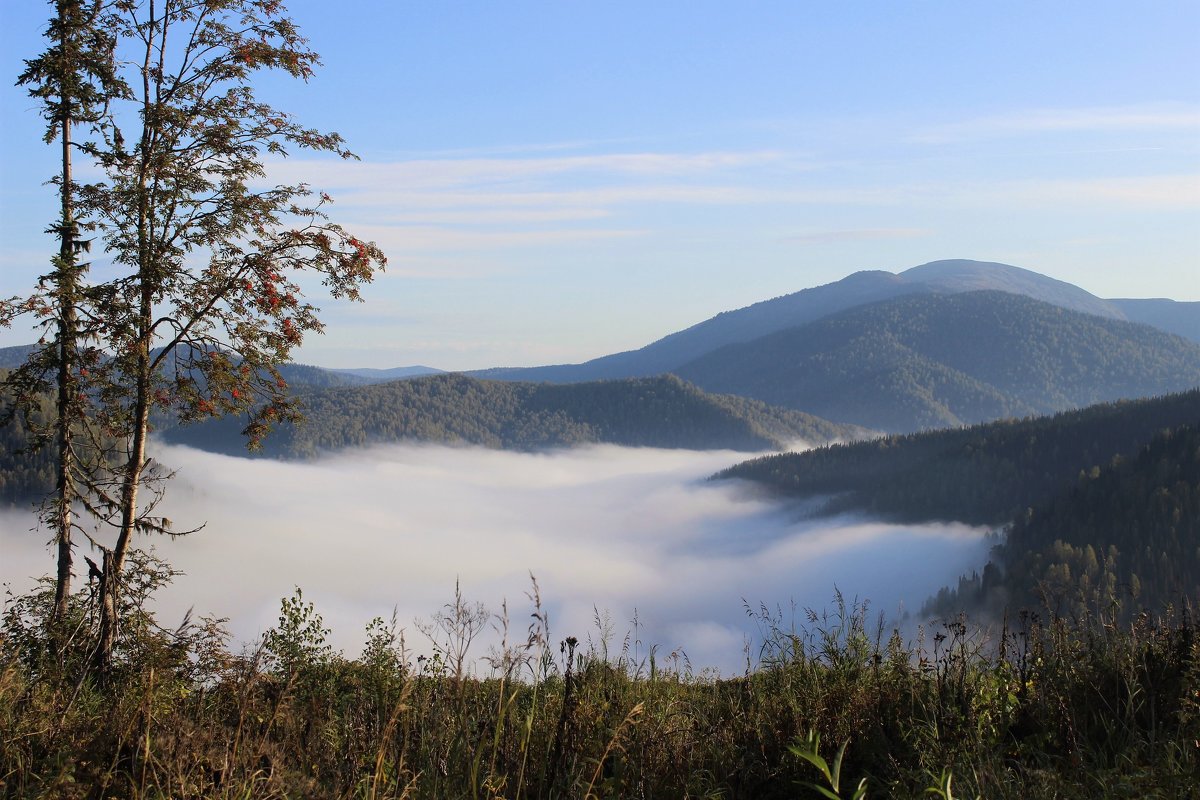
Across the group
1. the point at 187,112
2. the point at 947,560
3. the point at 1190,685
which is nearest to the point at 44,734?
the point at 1190,685

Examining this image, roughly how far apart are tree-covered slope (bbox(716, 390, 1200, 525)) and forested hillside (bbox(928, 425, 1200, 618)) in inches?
350

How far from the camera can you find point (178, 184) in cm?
1030

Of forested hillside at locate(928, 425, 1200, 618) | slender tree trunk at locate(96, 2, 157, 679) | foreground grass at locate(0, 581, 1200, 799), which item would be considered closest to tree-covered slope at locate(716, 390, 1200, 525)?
forested hillside at locate(928, 425, 1200, 618)

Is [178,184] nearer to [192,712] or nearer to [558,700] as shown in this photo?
[192,712]

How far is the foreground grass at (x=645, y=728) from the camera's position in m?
3.15

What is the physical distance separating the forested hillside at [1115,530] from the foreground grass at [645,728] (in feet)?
331

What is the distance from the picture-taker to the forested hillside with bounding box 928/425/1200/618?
102812 mm

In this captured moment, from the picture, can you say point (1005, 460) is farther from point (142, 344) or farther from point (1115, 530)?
point (142, 344)

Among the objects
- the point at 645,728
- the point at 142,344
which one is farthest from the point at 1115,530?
the point at 645,728

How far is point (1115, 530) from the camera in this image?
371 feet

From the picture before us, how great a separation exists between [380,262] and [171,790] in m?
8.79

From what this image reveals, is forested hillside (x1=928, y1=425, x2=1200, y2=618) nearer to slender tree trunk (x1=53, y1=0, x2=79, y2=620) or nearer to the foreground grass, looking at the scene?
slender tree trunk (x1=53, y1=0, x2=79, y2=620)

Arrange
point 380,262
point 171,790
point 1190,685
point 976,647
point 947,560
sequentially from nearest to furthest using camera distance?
1. point 171,790
2. point 1190,685
3. point 976,647
4. point 380,262
5. point 947,560

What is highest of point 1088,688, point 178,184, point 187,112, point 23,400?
point 187,112
